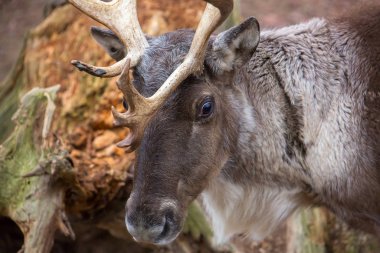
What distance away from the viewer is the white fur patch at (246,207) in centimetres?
458

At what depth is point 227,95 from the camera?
429 centimetres

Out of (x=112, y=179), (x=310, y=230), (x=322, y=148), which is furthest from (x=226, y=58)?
(x=310, y=230)

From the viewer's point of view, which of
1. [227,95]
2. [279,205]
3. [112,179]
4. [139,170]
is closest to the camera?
[139,170]

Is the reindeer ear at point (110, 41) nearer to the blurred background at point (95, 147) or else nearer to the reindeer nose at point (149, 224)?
the blurred background at point (95, 147)

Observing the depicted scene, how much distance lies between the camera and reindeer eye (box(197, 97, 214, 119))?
13.3ft

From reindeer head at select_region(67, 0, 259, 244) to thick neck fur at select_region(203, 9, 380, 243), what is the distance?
161 millimetres

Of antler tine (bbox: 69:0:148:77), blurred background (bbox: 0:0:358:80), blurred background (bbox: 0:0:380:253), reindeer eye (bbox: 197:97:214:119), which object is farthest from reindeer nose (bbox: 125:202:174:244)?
blurred background (bbox: 0:0:358:80)

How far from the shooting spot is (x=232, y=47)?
4172 mm

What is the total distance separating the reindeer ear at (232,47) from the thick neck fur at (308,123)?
164 millimetres

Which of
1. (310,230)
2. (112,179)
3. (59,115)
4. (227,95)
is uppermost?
(227,95)

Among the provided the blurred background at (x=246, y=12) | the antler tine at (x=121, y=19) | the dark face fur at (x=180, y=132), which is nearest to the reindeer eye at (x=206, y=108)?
the dark face fur at (x=180, y=132)

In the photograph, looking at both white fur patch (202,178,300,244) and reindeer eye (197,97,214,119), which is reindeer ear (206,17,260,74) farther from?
white fur patch (202,178,300,244)

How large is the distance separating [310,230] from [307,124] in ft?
6.77

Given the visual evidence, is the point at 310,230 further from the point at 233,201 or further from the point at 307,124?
the point at 307,124
